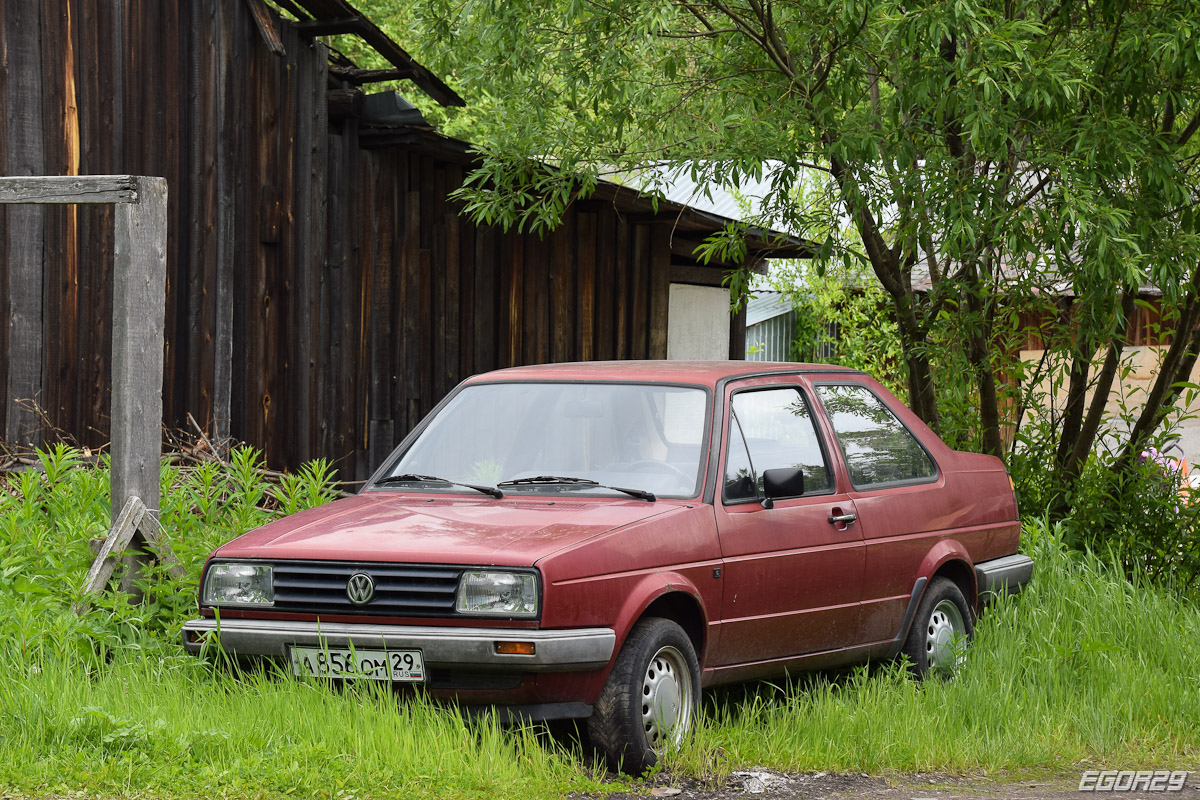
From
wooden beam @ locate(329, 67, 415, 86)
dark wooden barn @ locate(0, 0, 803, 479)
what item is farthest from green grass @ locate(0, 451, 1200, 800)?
wooden beam @ locate(329, 67, 415, 86)

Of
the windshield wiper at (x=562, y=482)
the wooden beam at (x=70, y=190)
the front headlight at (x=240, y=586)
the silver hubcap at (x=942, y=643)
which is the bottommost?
the silver hubcap at (x=942, y=643)

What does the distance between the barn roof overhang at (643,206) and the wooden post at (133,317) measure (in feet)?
12.9

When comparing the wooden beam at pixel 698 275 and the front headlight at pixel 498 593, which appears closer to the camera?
the front headlight at pixel 498 593

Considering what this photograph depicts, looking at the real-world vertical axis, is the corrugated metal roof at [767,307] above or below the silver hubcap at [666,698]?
above

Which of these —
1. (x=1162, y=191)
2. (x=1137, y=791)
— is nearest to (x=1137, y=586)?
(x=1162, y=191)

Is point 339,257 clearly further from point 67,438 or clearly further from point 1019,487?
point 1019,487

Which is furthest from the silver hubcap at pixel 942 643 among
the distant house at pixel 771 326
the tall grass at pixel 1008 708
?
the distant house at pixel 771 326

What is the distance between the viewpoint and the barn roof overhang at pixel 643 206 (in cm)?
1098

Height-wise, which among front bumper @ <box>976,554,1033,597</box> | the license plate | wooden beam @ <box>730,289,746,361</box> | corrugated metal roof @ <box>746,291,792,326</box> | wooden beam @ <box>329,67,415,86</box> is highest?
wooden beam @ <box>329,67,415,86</box>

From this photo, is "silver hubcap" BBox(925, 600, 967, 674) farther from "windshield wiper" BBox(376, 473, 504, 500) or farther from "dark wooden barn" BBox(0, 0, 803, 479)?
"dark wooden barn" BBox(0, 0, 803, 479)

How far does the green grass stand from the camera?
480cm

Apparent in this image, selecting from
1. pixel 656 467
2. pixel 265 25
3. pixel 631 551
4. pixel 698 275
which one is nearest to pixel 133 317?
pixel 656 467

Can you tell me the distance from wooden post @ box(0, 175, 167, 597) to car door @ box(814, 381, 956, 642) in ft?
11.0

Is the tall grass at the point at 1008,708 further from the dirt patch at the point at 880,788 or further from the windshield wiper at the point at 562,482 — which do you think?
the windshield wiper at the point at 562,482
